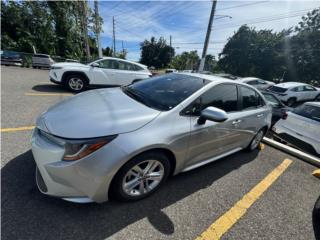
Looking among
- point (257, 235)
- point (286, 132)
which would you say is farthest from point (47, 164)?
point (286, 132)

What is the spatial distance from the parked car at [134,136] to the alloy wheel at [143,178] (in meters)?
0.01

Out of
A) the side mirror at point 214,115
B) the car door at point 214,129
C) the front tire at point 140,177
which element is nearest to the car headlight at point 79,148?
the front tire at point 140,177

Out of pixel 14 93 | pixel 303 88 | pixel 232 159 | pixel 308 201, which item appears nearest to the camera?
pixel 308 201

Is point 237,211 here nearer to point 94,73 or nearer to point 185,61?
point 94,73

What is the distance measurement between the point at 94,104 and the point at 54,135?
2.31 ft

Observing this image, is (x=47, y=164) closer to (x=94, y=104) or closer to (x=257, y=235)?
(x=94, y=104)

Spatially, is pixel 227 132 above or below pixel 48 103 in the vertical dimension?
above

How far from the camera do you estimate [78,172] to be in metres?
1.82

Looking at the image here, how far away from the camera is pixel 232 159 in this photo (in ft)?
11.9

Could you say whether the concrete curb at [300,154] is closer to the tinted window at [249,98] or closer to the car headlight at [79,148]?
the tinted window at [249,98]

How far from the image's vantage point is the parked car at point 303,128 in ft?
13.9

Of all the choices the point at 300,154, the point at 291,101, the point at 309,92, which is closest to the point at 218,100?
the point at 300,154

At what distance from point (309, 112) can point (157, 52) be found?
55.9 metres

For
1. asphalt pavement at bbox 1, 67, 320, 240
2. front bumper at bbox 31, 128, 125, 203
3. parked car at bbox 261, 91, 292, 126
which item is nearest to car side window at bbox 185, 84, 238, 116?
asphalt pavement at bbox 1, 67, 320, 240
